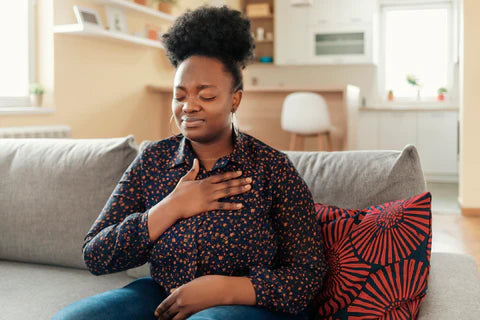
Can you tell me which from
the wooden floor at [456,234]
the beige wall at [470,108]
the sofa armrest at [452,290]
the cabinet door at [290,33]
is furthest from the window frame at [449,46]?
the sofa armrest at [452,290]

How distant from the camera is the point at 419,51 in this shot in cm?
696

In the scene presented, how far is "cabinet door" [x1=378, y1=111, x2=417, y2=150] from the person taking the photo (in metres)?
6.58

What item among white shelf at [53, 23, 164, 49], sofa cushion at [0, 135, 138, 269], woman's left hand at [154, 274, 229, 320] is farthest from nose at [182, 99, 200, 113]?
white shelf at [53, 23, 164, 49]

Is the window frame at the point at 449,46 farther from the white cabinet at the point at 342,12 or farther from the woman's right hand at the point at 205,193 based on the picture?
the woman's right hand at the point at 205,193

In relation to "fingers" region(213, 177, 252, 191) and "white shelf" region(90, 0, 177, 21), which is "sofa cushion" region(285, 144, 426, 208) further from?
"white shelf" region(90, 0, 177, 21)

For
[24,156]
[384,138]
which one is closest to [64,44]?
[24,156]

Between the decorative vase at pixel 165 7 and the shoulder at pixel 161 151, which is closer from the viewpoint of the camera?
the shoulder at pixel 161 151

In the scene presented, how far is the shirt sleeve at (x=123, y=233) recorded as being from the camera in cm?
116

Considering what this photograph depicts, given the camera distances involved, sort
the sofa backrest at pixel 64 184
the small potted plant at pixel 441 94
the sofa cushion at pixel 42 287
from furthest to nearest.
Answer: the small potted plant at pixel 441 94 < the sofa backrest at pixel 64 184 < the sofa cushion at pixel 42 287

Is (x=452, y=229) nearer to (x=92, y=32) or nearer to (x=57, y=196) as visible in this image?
(x=92, y=32)

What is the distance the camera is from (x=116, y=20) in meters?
4.58

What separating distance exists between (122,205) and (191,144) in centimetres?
20

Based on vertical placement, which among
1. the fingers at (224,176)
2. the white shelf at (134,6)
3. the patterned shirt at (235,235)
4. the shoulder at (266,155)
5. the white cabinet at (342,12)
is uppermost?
the white cabinet at (342,12)

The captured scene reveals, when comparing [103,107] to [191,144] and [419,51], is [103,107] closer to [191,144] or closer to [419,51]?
[191,144]
